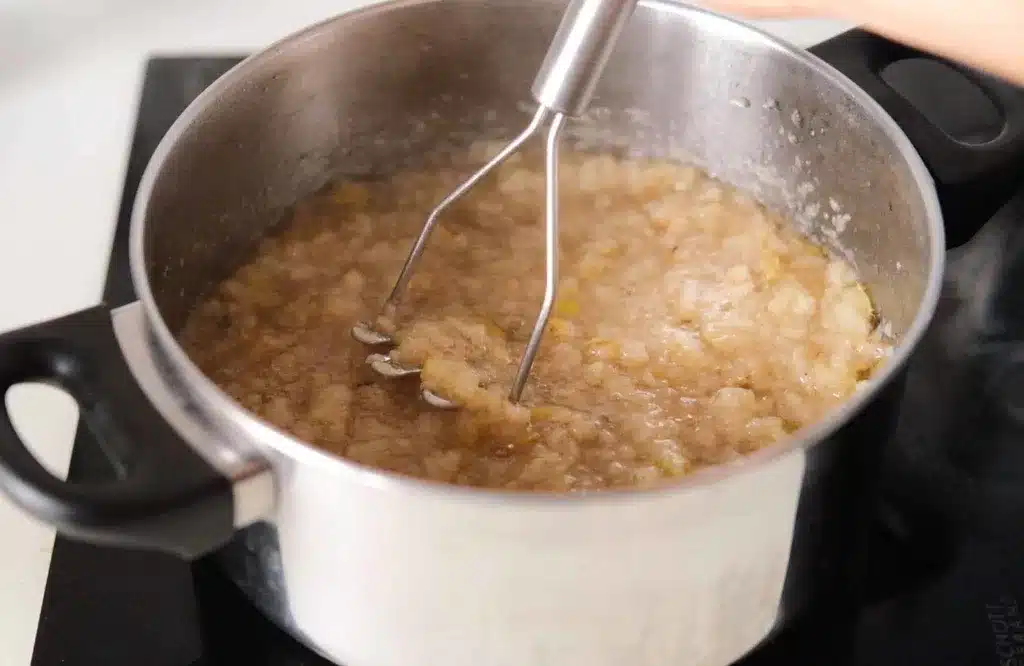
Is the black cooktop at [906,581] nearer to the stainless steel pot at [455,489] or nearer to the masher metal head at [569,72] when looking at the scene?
the stainless steel pot at [455,489]

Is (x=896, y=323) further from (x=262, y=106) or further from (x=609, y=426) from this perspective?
(x=262, y=106)

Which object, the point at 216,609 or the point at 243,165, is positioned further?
the point at 243,165

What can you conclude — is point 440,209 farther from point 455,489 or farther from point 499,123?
point 455,489

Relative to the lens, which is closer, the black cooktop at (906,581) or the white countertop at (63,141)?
the black cooktop at (906,581)

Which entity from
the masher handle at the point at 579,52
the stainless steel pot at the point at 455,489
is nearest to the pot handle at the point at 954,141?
the stainless steel pot at the point at 455,489

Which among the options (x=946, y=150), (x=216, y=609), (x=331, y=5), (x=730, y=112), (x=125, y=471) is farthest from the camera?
(x=331, y=5)

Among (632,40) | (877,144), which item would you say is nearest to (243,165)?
(632,40)
